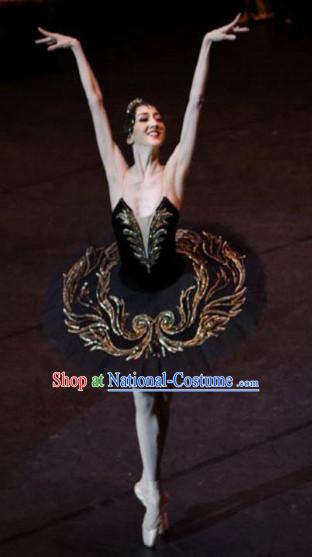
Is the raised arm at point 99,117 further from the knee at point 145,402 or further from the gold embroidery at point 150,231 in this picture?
the knee at point 145,402

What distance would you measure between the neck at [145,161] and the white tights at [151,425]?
2.55 feet

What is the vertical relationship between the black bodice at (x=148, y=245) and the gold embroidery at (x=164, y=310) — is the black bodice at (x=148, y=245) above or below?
above

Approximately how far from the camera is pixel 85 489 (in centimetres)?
467

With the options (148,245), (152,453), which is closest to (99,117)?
(148,245)

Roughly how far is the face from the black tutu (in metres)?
0.46

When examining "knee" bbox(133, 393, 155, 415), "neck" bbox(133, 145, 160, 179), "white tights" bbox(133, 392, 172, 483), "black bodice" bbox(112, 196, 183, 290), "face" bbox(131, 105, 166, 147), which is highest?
"face" bbox(131, 105, 166, 147)

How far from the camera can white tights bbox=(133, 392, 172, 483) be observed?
4.19 metres

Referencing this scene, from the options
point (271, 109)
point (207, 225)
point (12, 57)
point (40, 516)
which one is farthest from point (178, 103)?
point (40, 516)

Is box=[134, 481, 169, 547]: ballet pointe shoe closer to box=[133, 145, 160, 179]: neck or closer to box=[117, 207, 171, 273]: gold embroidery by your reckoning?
box=[117, 207, 171, 273]: gold embroidery

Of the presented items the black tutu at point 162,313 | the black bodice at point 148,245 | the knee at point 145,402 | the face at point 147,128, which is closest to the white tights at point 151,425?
the knee at point 145,402

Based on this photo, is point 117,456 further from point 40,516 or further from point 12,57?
point 12,57

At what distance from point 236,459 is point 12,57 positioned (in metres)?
4.77

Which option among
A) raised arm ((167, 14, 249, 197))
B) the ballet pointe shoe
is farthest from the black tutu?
the ballet pointe shoe

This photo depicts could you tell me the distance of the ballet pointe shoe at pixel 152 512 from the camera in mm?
4359
